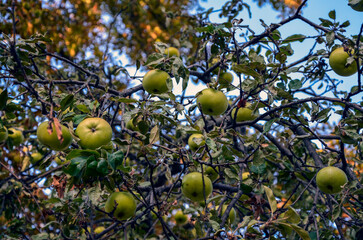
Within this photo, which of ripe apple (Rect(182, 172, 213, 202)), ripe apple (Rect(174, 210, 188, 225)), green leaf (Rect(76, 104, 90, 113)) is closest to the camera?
green leaf (Rect(76, 104, 90, 113))

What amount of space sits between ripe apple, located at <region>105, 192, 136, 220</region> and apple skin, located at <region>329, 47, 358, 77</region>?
153 centimetres

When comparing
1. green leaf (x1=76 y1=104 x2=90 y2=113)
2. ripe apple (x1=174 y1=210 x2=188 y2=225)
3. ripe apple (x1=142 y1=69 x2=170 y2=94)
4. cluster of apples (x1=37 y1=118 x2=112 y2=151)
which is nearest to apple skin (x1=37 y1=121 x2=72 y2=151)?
cluster of apples (x1=37 y1=118 x2=112 y2=151)

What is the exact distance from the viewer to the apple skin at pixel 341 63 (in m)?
2.10

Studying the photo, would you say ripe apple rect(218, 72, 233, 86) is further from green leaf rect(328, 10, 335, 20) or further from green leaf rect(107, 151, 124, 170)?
green leaf rect(107, 151, 124, 170)

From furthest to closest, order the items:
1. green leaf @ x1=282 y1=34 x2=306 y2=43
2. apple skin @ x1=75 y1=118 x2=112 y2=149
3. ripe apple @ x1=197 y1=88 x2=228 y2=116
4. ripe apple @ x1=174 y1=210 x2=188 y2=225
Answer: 1. ripe apple @ x1=174 y1=210 x2=188 y2=225
2. green leaf @ x1=282 y1=34 x2=306 y2=43
3. ripe apple @ x1=197 y1=88 x2=228 y2=116
4. apple skin @ x1=75 y1=118 x2=112 y2=149

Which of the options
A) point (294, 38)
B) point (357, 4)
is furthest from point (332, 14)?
point (357, 4)

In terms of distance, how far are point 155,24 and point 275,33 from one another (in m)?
4.46

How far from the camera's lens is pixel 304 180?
8.38 ft

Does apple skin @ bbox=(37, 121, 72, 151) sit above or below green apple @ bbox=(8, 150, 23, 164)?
below

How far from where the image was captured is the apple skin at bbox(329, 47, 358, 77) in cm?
210

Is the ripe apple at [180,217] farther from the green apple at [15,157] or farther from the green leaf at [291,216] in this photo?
the green apple at [15,157]

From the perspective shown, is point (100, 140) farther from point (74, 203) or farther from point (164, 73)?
point (74, 203)

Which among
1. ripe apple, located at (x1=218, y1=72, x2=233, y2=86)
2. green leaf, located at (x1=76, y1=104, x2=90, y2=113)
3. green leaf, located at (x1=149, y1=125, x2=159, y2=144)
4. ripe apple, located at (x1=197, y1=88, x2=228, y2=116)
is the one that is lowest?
green leaf, located at (x1=149, y1=125, x2=159, y2=144)

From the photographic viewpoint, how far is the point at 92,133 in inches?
61.7
